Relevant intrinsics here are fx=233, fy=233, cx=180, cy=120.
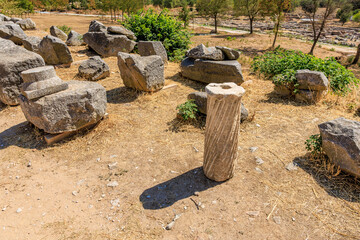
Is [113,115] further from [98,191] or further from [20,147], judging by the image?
[98,191]

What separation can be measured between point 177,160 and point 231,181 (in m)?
0.91

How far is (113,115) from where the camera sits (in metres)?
4.96

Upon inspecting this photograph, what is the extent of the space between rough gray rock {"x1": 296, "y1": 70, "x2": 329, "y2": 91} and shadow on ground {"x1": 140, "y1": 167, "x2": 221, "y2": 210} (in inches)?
147

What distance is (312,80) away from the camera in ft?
17.7

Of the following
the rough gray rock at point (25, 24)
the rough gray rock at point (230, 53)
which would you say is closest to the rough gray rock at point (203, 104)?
the rough gray rock at point (230, 53)

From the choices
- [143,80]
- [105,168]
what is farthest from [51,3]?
[105,168]

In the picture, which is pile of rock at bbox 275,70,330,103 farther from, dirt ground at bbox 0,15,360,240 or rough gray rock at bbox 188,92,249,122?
rough gray rock at bbox 188,92,249,122

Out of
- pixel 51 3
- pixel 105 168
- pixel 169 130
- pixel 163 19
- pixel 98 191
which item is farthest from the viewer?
pixel 51 3

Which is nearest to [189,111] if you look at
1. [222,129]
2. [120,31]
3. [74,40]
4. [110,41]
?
[222,129]

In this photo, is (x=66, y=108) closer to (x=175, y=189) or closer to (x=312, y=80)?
(x=175, y=189)

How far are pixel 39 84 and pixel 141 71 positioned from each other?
7.45 feet

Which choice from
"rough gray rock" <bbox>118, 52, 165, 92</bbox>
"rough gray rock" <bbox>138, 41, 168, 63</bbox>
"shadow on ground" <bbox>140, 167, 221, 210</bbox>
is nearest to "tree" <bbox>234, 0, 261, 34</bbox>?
"rough gray rock" <bbox>138, 41, 168, 63</bbox>

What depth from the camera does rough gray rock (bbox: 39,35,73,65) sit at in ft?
24.3

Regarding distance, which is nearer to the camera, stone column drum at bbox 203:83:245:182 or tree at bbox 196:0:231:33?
stone column drum at bbox 203:83:245:182
